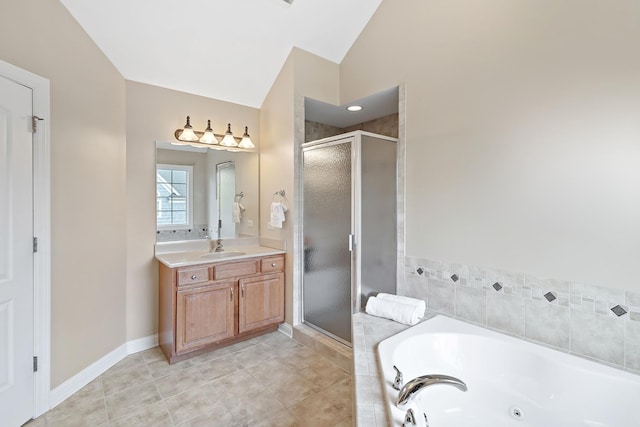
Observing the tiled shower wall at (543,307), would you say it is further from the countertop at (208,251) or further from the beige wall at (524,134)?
the countertop at (208,251)

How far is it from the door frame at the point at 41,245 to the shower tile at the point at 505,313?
2.97 m

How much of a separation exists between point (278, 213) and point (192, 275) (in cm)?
100

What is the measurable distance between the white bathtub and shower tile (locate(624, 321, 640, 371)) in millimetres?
114

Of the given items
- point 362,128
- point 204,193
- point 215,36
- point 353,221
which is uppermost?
point 215,36

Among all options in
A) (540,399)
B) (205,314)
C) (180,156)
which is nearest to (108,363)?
(205,314)

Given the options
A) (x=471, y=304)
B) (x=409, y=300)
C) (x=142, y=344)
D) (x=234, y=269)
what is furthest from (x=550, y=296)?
(x=142, y=344)

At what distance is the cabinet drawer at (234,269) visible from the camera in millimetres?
2697

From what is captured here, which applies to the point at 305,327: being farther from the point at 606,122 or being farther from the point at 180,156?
the point at 606,122

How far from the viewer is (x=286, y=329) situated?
3107 millimetres

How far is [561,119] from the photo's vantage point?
169 centimetres

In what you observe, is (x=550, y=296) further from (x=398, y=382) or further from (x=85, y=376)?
(x=85, y=376)

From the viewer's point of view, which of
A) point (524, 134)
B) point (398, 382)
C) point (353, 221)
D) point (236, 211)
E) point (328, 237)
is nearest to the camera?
point (398, 382)

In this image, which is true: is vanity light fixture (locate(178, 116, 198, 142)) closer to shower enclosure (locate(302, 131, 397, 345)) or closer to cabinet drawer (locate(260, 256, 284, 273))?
shower enclosure (locate(302, 131, 397, 345))

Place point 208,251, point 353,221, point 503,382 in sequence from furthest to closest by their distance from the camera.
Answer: point 208,251, point 353,221, point 503,382
